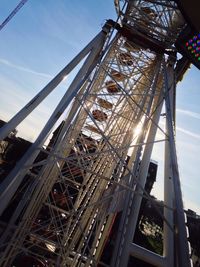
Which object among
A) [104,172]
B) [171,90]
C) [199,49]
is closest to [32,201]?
[104,172]

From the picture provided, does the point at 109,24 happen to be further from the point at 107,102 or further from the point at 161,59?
the point at 107,102

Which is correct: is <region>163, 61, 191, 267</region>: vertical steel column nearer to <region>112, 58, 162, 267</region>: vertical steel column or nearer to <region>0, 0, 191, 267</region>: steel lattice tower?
<region>0, 0, 191, 267</region>: steel lattice tower

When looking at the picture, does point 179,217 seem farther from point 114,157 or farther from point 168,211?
point 114,157

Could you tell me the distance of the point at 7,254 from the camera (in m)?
6.33

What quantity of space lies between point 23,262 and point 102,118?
7.70 meters

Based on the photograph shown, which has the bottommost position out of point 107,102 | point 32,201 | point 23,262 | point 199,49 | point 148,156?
point 23,262

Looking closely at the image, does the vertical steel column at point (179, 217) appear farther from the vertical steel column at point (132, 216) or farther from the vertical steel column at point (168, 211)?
the vertical steel column at point (132, 216)

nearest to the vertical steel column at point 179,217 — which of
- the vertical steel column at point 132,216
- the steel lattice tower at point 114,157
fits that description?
the steel lattice tower at point 114,157

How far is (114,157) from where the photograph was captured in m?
5.72

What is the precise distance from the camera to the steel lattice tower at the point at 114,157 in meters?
3.86

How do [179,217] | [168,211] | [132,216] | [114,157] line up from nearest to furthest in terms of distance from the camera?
[179,217]
[168,211]
[132,216]
[114,157]

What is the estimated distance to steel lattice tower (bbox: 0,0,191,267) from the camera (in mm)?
3861

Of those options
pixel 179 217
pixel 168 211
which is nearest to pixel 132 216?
pixel 168 211

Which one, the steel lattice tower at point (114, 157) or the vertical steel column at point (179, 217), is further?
the steel lattice tower at point (114, 157)
